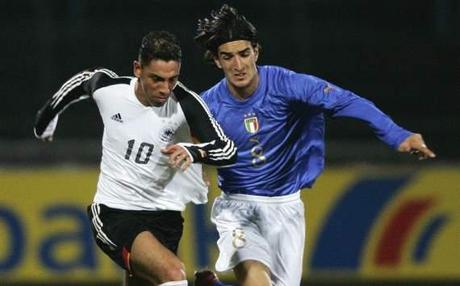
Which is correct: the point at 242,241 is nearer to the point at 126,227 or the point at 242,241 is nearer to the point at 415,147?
the point at 126,227

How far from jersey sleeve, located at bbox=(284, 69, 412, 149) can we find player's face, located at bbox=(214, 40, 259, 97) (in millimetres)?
220

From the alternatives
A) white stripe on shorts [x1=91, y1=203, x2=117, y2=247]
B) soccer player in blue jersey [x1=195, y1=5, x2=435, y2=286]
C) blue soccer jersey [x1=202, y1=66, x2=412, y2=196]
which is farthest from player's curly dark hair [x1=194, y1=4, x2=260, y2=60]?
white stripe on shorts [x1=91, y1=203, x2=117, y2=247]

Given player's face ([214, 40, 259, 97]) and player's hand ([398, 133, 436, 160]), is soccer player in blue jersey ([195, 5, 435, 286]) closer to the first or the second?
player's face ([214, 40, 259, 97])

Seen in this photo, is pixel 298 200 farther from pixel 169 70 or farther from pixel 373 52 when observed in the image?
pixel 373 52

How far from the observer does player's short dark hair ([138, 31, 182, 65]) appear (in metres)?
5.86

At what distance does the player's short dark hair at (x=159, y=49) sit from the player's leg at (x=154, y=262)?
0.92 m

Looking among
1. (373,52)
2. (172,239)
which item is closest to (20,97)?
(373,52)

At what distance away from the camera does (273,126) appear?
631 cm

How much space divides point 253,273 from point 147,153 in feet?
2.74

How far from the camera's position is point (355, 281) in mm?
10188

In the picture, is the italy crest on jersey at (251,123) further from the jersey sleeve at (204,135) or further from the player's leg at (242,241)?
the player's leg at (242,241)

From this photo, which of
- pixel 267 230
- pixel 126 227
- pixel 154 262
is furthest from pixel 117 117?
pixel 267 230

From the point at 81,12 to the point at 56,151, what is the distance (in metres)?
2.85

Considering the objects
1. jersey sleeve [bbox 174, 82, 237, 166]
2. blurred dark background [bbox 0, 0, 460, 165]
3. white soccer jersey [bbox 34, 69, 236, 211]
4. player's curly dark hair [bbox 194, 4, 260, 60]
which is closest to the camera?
jersey sleeve [bbox 174, 82, 237, 166]
